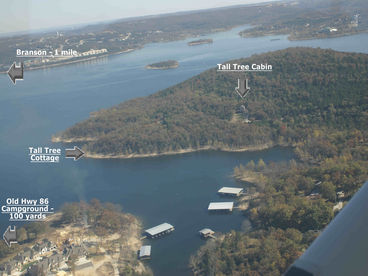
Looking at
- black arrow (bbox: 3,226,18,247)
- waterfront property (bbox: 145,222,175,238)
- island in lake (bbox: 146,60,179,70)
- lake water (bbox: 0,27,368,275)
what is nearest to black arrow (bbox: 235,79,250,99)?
lake water (bbox: 0,27,368,275)

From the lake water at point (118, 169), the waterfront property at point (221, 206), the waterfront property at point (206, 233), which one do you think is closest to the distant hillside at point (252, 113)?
the lake water at point (118, 169)

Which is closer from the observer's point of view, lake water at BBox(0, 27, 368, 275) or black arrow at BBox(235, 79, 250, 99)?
lake water at BBox(0, 27, 368, 275)

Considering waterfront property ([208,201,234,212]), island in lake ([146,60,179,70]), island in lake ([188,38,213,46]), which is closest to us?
waterfront property ([208,201,234,212])

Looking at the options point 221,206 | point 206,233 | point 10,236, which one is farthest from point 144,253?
point 10,236

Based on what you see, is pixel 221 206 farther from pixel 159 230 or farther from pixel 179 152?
pixel 179 152

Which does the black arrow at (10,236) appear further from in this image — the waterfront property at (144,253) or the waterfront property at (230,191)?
the waterfront property at (230,191)

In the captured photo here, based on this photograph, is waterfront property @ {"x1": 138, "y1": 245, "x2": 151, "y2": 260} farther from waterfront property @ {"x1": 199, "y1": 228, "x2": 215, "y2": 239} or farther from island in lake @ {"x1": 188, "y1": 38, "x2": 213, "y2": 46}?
island in lake @ {"x1": 188, "y1": 38, "x2": 213, "y2": 46}
